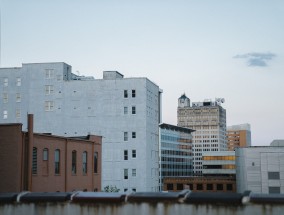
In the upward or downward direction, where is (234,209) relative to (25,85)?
downward

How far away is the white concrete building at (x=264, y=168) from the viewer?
95.9 meters

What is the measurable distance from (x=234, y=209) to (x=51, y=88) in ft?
275

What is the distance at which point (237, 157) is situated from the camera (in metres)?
107

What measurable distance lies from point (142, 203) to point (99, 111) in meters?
79.3

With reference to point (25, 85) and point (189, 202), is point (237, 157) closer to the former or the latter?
point (25, 85)

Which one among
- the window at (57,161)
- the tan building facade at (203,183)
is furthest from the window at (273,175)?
the window at (57,161)

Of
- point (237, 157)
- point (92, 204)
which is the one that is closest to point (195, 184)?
point (237, 157)

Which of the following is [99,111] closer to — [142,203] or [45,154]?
[45,154]

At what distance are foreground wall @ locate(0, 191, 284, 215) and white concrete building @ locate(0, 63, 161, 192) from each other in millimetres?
75115

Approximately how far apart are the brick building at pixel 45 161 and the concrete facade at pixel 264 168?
52198 mm

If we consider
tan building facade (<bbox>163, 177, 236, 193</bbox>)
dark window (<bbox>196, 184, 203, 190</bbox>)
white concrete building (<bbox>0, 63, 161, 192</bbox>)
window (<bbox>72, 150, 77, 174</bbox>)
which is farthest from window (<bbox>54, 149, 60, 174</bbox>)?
dark window (<bbox>196, 184, 203, 190</bbox>)

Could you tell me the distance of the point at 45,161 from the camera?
1764 inches

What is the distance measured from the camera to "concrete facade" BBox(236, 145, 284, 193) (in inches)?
3775

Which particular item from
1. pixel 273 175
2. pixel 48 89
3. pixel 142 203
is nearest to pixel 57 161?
pixel 142 203
